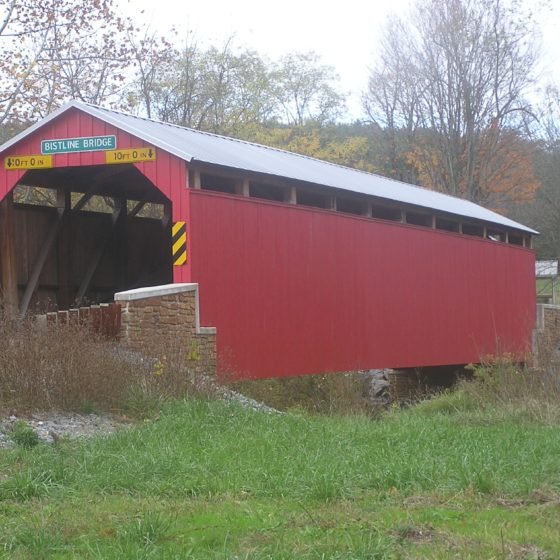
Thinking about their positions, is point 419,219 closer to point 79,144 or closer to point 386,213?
point 386,213

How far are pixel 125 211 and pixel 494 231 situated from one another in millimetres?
9361

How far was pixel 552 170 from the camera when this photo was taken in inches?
1630

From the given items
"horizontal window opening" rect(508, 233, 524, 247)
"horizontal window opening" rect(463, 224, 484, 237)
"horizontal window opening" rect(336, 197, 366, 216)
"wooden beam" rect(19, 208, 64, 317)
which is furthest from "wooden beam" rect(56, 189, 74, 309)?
"horizontal window opening" rect(508, 233, 524, 247)

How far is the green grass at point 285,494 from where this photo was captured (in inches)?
162

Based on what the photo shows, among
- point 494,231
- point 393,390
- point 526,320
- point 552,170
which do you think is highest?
point 552,170

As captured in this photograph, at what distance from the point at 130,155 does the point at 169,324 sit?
105 inches

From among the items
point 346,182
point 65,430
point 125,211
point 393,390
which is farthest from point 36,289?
point 393,390

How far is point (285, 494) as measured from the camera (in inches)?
208

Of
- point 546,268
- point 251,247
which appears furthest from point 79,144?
point 546,268

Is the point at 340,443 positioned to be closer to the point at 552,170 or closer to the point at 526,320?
the point at 526,320

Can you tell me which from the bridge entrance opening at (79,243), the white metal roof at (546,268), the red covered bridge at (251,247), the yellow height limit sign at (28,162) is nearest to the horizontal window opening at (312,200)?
the red covered bridge at (251,247)

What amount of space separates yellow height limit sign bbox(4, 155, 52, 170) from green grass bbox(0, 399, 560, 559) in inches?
258

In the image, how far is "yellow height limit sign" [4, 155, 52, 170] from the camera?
13.4 m

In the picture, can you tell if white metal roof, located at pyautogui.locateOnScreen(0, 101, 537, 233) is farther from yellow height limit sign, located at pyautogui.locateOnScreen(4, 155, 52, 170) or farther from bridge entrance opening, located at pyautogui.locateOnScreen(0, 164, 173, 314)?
bridge entrance opening, located at pyautogui.locateOnScreen(0, 164, 173, 314)
